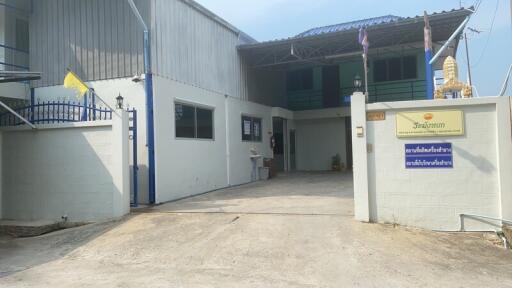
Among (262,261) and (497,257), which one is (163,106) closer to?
(262,261)

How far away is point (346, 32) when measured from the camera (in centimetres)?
1614

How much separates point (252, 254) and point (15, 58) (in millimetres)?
11080

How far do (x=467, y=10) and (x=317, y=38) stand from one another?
509cm

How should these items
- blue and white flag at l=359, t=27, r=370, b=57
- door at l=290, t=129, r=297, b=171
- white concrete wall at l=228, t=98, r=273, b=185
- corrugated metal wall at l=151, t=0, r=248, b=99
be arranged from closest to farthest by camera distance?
1. blue and white flag at l=359, t=27, r=370, b=57
2. corrugated metal wall at l=151, t=0, r=248, b=99
3. white concrete wall at l=228, t=98, r=273, b=185
4. door at l=290, t=129, r=297, b=171

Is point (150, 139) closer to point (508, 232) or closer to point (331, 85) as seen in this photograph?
point (508, 232)

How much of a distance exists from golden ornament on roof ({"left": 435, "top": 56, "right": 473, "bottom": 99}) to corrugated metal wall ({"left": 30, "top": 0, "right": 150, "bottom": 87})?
301 inches

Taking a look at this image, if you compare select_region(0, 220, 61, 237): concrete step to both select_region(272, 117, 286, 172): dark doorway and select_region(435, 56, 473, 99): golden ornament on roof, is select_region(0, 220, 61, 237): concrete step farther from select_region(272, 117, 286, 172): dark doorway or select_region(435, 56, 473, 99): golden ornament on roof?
select_region(272, 117, 286, 172): dark doorway

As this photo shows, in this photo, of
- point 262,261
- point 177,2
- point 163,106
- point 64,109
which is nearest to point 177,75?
point 163,106

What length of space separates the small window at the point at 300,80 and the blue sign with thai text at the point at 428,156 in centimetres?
1526

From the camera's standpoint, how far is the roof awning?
15281 mm

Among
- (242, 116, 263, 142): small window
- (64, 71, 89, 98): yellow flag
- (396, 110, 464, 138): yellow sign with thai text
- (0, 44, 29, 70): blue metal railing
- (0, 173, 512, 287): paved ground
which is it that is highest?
(0, 44, 29, 70): blue metal railing

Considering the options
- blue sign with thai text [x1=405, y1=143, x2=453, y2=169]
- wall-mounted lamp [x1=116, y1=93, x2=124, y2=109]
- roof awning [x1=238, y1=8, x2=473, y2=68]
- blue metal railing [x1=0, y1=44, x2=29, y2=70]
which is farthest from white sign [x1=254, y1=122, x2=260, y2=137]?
blue sign with thai text [x1=405, y1=143, x2=453, y2=169]

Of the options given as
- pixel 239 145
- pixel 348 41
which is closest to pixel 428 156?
pixel 239 145

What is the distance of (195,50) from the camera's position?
1455cm
